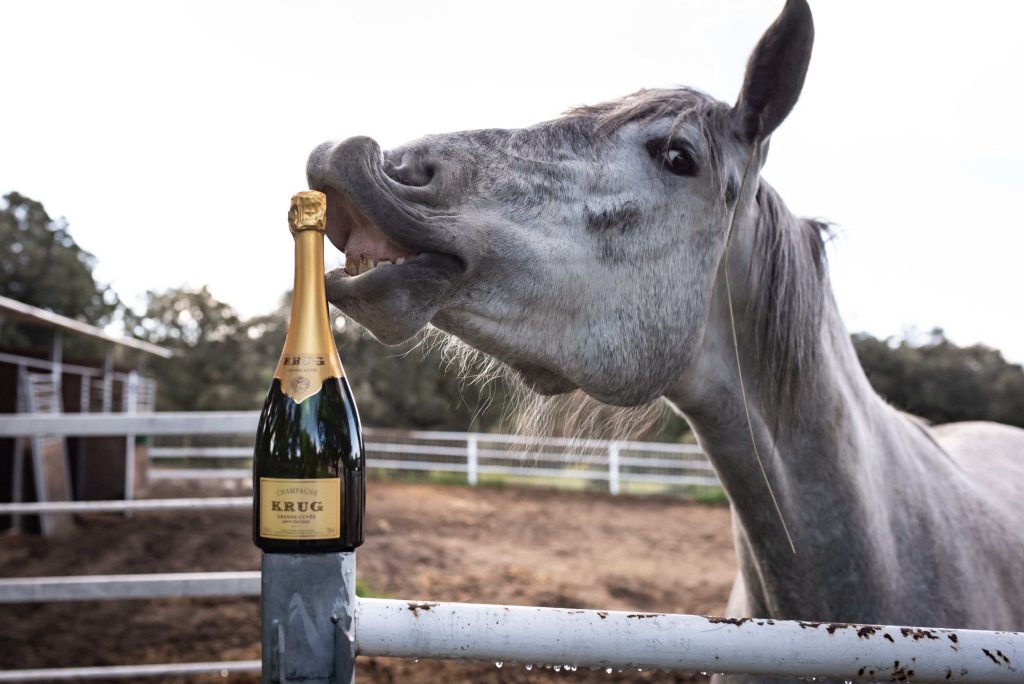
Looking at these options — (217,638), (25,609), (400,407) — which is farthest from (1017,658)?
(400,407)

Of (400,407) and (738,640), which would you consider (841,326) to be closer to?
(738,640)

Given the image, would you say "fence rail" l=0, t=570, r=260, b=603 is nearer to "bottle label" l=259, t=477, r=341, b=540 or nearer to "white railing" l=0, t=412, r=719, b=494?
"bottle label" l=259, t=477, r=341, b=540

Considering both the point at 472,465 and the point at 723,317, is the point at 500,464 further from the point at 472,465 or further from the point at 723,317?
the point at 723,317

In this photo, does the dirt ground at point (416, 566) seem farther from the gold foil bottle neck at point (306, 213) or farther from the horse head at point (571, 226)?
the gold foil bottle neck at point (306, 213)

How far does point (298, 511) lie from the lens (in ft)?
2.35

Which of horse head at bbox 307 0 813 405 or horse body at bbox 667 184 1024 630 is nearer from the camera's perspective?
horse head at bbox 307 0 813 405

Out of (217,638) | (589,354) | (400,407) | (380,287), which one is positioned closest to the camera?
(380,287)

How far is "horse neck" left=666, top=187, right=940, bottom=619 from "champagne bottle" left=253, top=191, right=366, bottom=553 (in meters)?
0.85

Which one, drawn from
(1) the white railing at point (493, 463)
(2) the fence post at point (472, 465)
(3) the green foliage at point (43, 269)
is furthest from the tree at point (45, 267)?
(2) the fence post at point (472, 465)

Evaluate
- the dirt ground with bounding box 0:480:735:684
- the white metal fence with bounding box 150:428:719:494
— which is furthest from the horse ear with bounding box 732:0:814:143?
the white metal fence with bounding box 150:428:719:494

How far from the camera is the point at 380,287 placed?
39.3 inches

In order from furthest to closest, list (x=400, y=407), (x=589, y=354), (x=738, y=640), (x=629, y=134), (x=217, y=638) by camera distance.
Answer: (x=400, y=407)
(x=217, y=638)
(x=629, y=134)
(x=589, y=354)
(x=738, y=640)

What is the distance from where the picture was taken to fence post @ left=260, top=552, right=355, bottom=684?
2.24ft

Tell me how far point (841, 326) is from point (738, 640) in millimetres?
1216
